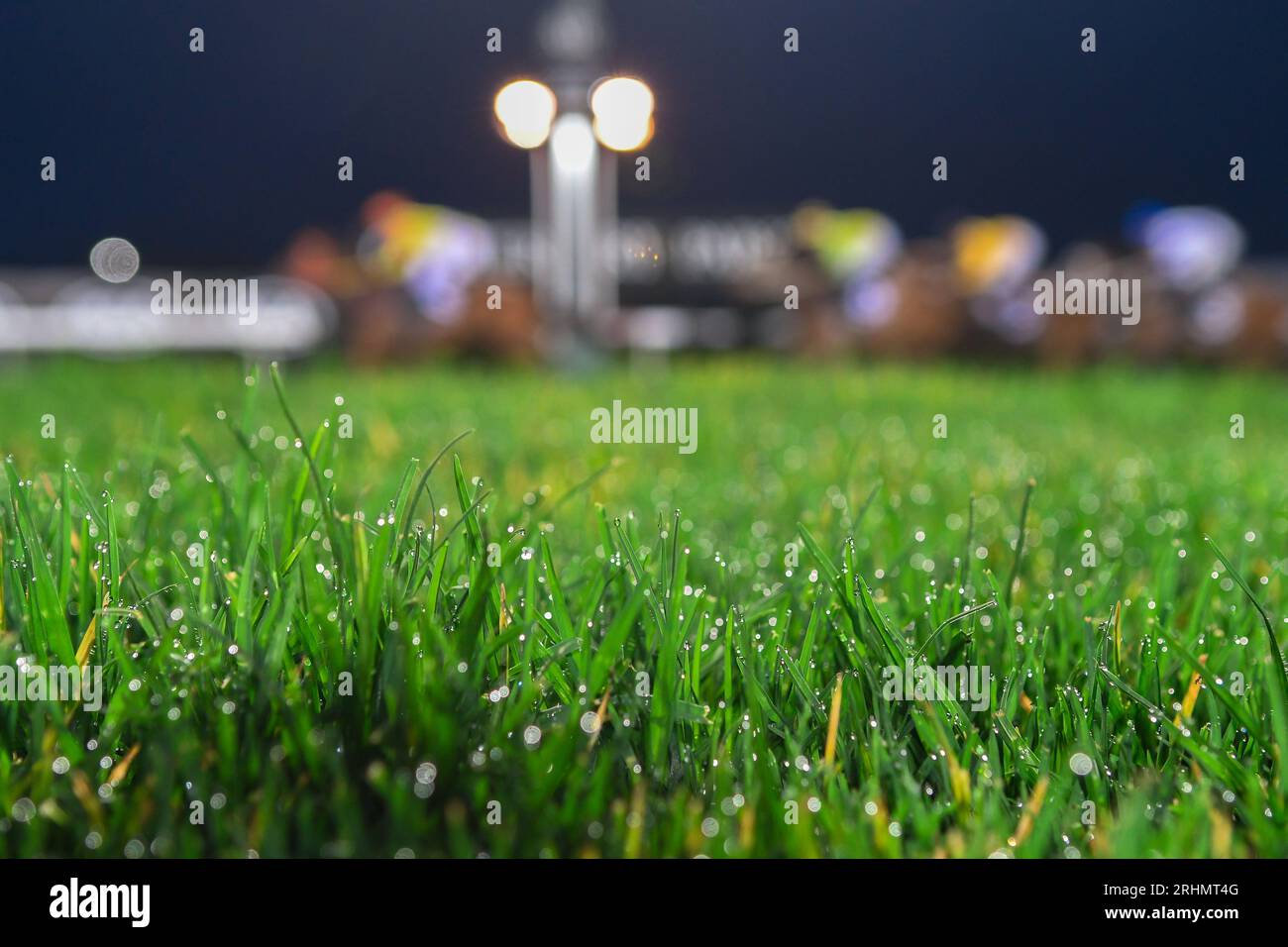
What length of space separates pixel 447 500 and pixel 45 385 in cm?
457

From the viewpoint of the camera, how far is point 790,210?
13055mm

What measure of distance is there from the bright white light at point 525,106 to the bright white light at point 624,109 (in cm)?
44

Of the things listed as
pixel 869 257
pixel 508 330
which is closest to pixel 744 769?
pixel 508 330

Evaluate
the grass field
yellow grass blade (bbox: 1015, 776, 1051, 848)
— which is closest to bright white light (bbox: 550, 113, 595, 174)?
the grass field

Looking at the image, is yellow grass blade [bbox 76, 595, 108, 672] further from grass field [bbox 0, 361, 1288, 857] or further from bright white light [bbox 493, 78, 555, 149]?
bright white light [bbox 493, 78, 555, 149]

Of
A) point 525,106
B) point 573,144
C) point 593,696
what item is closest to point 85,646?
point 593,696

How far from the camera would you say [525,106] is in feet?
23.5

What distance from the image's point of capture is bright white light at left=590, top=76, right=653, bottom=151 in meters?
6.54

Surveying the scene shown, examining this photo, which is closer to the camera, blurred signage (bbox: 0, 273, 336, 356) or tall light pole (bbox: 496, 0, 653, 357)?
tall light pole (bbox: 496, 0, 653, 357)

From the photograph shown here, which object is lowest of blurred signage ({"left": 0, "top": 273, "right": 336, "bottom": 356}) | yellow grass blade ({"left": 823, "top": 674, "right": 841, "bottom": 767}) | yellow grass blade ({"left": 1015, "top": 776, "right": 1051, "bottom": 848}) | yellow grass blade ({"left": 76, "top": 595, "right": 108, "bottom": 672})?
yellow grass blade ({"left": 1015, "top": 776, "right": 1051, "bottom": 848})

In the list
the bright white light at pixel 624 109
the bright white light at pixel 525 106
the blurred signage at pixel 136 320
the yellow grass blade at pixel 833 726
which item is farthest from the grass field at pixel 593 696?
the blurred signage at pixel 136 320

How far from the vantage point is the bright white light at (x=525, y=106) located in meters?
7.12

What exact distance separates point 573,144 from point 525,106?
412mm
